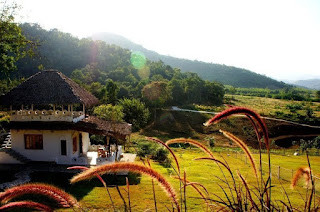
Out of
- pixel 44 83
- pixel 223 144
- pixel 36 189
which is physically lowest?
pixel 223 144

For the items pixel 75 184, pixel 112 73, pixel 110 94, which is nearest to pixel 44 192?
pixel 75 184

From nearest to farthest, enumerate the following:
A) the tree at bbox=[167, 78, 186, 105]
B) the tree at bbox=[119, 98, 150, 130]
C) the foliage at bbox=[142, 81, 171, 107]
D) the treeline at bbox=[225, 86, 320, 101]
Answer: the tree at bbox=[119, 98, 150, 130]
the foliage at bbox=[142, 81, 171, 107]
the tree at bbox=[167, 78, 186, 105]
the treeline at bbox=[225, 86, 320, 101]

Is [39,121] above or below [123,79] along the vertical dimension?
below

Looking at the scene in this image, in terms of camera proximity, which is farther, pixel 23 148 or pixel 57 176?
pixel 23 148

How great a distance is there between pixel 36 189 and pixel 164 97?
4735 cm

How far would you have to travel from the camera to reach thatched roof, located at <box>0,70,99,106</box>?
1478 cm

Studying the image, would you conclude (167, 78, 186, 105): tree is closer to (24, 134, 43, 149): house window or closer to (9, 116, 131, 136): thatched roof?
(9, 116, 131, 136): thatched roof

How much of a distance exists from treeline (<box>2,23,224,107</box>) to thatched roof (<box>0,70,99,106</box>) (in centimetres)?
2168

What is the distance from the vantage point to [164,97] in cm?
4869

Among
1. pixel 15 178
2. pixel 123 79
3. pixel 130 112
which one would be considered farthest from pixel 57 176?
pixel 123 79

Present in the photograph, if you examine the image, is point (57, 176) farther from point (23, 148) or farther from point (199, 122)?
point (199, 122)

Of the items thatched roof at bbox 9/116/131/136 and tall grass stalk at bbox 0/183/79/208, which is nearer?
tall grass stalk at bbox 0/183/79/208

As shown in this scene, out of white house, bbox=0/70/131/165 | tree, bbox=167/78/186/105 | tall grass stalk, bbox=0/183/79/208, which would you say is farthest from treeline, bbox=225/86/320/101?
tall grass stalk, bbox=0/183/79/208

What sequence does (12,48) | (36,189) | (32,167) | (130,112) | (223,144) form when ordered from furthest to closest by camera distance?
(223,144), (130,112), (32,167), (12,48), (36,189)
